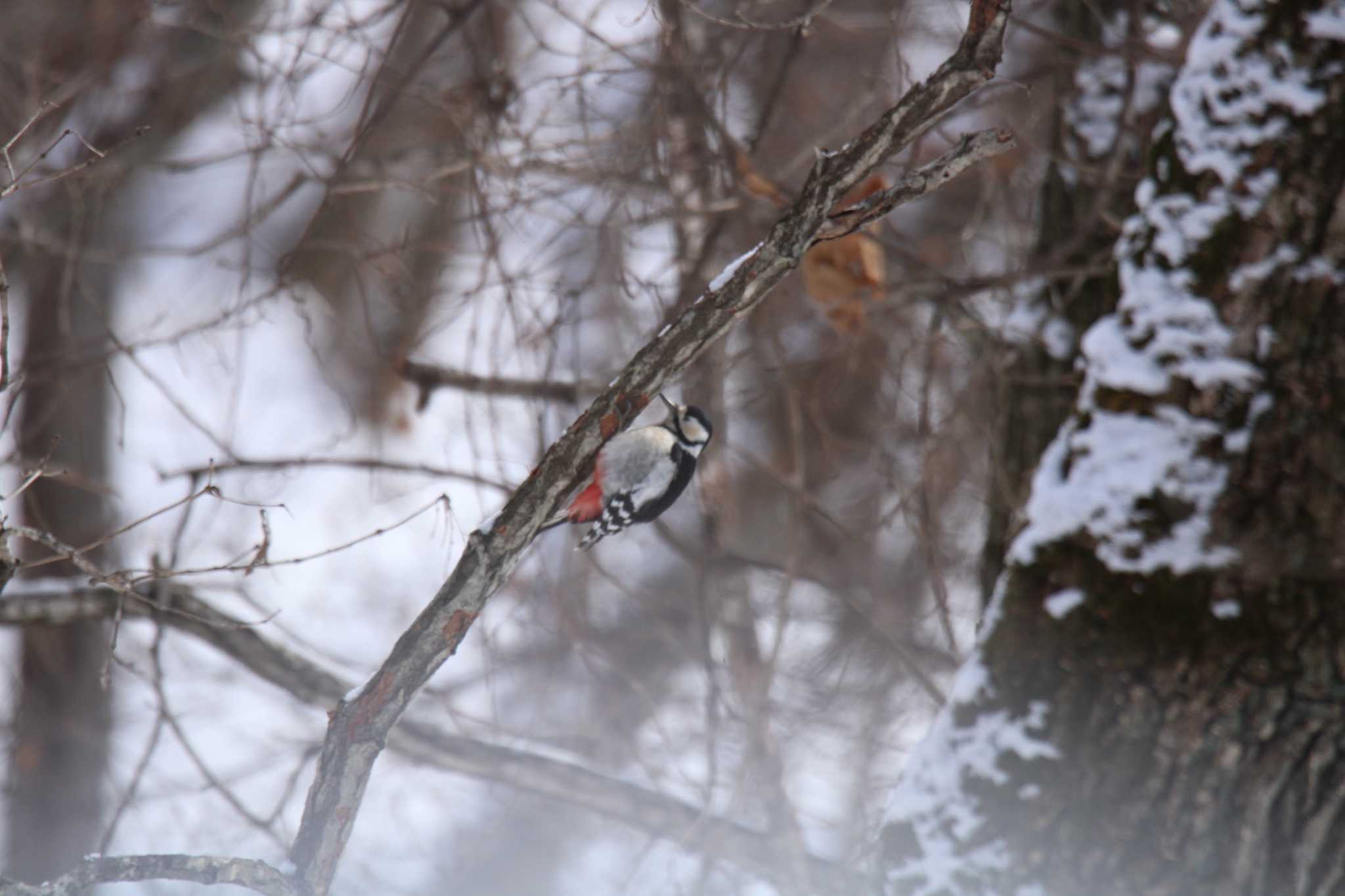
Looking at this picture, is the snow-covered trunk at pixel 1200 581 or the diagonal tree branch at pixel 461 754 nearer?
the snow-covered trunk at pixel 1200 581

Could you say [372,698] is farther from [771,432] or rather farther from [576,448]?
[771,432]

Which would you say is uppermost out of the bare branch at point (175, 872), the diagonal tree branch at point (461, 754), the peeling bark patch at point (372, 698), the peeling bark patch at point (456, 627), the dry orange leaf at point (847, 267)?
the dry orange leaf at point (847, 267)

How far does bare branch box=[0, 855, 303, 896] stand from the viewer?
177cm

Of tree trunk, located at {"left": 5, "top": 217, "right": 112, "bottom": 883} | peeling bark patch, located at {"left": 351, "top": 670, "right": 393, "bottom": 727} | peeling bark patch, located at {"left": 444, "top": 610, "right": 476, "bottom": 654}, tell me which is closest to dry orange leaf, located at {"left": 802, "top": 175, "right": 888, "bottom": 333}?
peeling bark patch, located at {"left": 444, "top": 610, "right": 476, "bottom": 654}

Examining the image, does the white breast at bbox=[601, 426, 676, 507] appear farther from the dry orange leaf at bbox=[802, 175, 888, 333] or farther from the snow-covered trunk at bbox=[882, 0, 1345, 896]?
the snow-covered trunk at bbox=[882, 0, 1345, 896]

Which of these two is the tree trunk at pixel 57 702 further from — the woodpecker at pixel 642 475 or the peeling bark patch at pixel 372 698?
the peeling bark patch at pixel 372 698

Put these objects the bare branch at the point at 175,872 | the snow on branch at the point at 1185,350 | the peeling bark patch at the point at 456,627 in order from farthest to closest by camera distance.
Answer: the snow on branch at the point at 1185,350, the peeling bark patch at the point at 456,627, the bare branch at the point at 175,872

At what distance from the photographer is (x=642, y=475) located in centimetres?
336

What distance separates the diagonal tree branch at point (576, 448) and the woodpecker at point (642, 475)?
4.19 ft

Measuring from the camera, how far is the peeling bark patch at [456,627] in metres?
1.88

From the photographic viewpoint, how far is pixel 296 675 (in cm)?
320

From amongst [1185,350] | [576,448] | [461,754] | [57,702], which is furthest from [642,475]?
[57,702]

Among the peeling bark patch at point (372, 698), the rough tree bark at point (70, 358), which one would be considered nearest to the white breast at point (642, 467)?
the peeling bark patch at point (372, 698)

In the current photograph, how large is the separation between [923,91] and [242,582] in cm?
265
